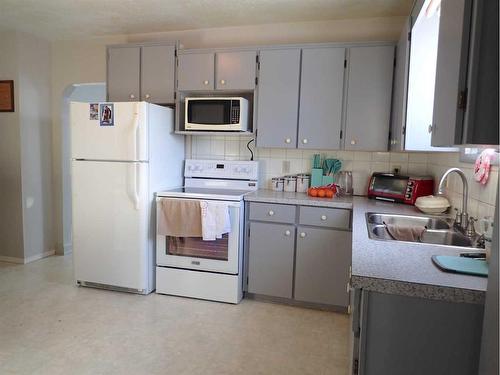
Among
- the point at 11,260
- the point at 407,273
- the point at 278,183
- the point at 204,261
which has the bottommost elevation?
the point at 11,260

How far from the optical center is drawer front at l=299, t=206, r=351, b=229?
2770 millimetres

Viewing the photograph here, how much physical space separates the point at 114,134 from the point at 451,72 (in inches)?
101

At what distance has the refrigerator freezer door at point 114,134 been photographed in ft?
9.68

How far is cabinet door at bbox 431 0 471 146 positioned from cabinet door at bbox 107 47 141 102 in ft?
9.10

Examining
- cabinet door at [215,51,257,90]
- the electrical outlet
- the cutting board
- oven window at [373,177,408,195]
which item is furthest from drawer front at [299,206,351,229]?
the cutting board

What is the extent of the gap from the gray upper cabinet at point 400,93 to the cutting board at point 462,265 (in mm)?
1217

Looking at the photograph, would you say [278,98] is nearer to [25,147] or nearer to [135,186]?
[135,186]

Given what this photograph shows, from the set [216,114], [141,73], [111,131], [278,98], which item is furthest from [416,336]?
[141,73]

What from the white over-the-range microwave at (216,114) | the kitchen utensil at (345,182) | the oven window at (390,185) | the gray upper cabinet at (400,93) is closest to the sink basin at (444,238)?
the gray upper cabinet at (400,93)

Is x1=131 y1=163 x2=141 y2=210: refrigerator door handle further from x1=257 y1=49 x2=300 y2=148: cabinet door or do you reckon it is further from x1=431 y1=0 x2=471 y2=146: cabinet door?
x1=431 y1=0 x2=471 y2=146: cabinet door

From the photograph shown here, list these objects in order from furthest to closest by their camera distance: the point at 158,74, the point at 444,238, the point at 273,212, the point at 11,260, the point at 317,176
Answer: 1. the point at 11,260
2. the point at 158,74
3. the point at 317,176
4. the point at 273,212
5. the point at 444,238

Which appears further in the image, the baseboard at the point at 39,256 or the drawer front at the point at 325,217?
A: the baseboard at the point at 39,256

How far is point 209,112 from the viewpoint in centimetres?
316

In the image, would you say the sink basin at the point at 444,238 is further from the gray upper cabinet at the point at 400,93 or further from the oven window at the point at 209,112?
the oven window at the point at 209,112
